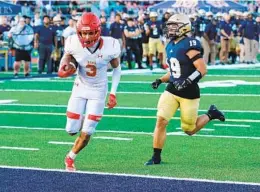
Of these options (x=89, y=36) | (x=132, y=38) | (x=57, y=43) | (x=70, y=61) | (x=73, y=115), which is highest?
(x=89, y=36)

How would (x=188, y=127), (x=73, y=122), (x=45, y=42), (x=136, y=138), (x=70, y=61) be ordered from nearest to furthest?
1. (x=70, y=61)
2. (x=73, y=122)
3. (x=188, y=127)
4. (x=136, y=138)
5. (x=45, y=42)

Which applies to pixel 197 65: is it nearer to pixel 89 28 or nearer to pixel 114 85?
pixel 114 85

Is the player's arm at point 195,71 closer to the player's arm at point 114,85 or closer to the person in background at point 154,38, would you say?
the player's arm at point 114,85

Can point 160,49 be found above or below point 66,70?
below

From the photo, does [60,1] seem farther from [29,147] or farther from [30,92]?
[29,147]

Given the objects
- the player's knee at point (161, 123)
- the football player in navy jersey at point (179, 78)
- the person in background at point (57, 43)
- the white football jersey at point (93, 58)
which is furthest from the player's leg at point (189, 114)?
the person in background at point (57, 43)

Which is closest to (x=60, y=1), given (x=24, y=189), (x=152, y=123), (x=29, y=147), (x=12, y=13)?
(x=12, y=13)

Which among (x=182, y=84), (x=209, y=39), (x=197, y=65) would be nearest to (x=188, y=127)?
(x=182, y=84)

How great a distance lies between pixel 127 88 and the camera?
18.1 metres

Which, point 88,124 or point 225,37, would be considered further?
point 225,37

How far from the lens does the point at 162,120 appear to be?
352 inches

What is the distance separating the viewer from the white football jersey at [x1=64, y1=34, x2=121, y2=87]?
8531mm

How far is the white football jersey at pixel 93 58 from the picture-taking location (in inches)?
336

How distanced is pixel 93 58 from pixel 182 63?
38.5 inches
